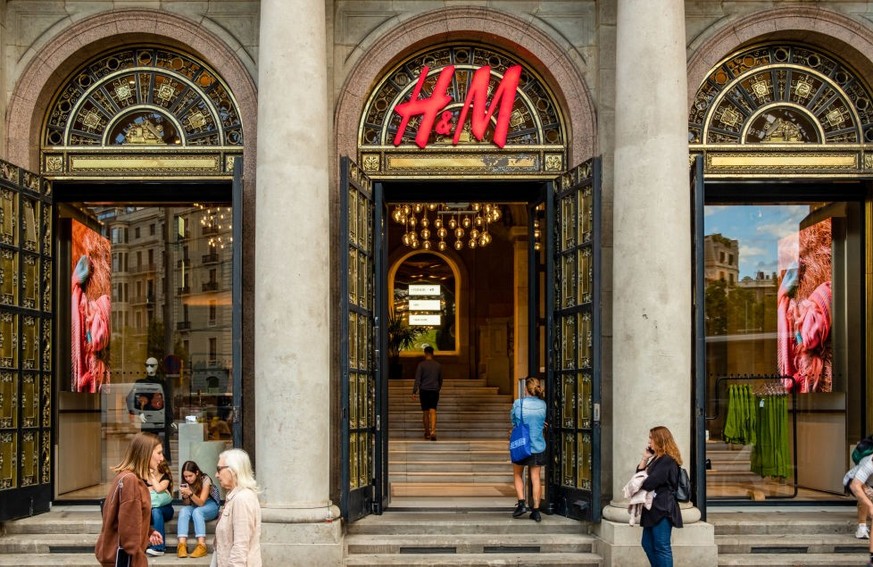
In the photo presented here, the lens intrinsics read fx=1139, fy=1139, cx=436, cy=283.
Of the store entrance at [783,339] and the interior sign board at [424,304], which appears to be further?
the interior sign board at [424,304]

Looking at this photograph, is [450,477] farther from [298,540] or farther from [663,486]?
[663,486]

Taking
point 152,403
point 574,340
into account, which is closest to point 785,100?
point 574,340

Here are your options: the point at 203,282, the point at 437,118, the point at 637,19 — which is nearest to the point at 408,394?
the point at 203,282

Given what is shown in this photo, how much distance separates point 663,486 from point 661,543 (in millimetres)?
561

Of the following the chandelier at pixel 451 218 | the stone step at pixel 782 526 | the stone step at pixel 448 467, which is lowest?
the stone step at pixel 782 526

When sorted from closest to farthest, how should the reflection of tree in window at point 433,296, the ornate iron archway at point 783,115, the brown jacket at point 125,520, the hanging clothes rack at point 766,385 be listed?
the brown jacket at point 125,520 < the ornate iron archway at point 783,115 < the hanging clothes rack at point 766,385 < the reflection of tree in window at point 433,296

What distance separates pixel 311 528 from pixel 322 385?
153 cm

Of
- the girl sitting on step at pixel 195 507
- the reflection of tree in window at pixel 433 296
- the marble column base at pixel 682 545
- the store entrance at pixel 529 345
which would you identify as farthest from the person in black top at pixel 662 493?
the reflection of tree in window at pixel 433 296

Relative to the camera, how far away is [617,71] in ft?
42.0

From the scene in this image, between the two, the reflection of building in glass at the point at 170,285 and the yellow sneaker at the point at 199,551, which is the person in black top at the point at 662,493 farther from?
the reflection of building in glass at the point at 170,285

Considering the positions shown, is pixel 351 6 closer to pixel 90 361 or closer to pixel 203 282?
pixel 203 282

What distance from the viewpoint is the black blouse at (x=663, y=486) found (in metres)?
10.1

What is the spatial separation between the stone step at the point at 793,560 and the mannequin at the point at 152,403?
301 inches

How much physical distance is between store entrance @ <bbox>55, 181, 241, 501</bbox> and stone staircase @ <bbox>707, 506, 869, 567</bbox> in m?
6.12
